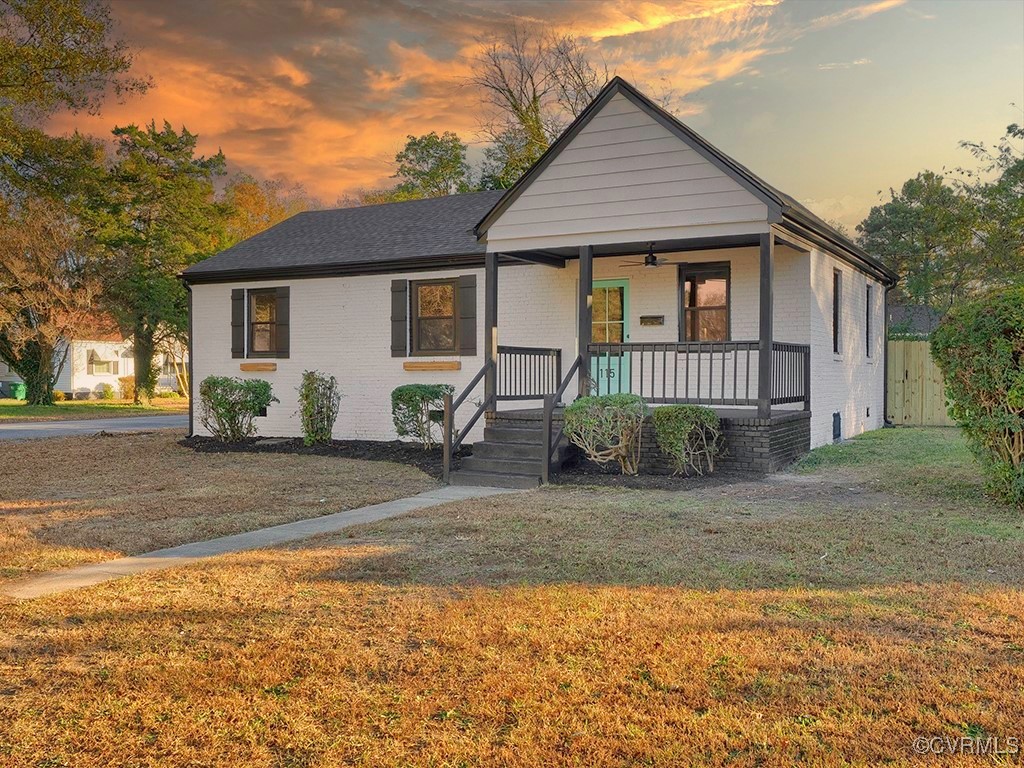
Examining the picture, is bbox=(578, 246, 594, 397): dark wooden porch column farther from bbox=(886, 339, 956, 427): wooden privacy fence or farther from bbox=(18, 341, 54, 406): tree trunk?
bbox=(18, 341, 54, 406): tree trunk

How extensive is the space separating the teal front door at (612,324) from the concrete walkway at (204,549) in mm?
4725

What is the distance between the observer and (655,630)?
4.43 metres

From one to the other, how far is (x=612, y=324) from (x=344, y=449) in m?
5.02

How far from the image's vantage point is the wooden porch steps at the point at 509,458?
434 inches

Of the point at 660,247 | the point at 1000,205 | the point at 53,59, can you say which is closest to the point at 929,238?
the point at 1000,205

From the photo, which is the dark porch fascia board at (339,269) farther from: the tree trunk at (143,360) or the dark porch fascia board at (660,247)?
the tree trunk at (143,360)

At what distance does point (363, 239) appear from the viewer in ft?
55.9

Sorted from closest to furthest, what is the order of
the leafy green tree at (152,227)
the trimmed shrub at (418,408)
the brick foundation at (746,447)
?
the brick foundation at (746,447) < the trimmed shrub at (418,408) < the leafy green tree at (152,227)

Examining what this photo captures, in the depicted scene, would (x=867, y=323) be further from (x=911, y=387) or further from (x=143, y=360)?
(x=143, y=360)

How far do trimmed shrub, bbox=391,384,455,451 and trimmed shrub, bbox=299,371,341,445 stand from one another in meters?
1.92

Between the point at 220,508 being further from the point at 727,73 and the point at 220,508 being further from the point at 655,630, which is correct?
the point at 727,73

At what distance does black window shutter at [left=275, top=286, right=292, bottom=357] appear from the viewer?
16.6 m

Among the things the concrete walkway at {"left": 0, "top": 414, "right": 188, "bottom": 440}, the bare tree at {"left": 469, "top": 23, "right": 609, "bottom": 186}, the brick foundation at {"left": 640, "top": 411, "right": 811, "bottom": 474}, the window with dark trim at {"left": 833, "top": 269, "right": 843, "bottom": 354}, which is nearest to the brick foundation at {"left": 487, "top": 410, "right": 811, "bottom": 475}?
the brick foundation at {"left": 640, "top": 411, "right": 811, "bottom": 474}

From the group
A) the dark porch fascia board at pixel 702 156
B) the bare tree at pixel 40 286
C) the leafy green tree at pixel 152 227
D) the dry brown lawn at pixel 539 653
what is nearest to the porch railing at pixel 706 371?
the dark porch fascia board at pixel 702 156
